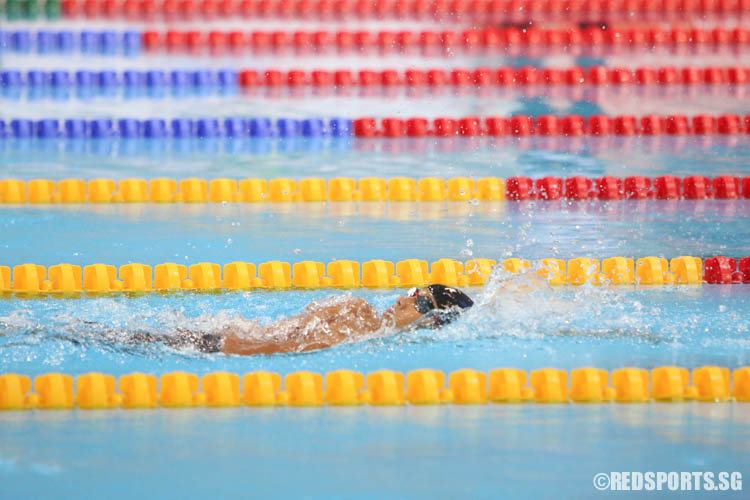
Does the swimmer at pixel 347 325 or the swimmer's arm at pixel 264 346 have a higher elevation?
the swimmer at pixel 347 325

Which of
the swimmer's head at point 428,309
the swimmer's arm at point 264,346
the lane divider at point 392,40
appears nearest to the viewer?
the swimmer's arm at point 264,346

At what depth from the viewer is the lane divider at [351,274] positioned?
20.6 ft

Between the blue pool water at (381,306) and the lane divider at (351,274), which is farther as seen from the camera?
the lane divider at (351,274)

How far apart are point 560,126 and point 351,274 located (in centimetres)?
369

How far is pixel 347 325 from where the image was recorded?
534 cm

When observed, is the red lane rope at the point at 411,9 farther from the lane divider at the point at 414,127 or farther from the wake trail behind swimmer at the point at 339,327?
the wake trail behind swimmer at the point at 339,327

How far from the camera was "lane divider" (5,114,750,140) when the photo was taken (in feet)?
30.9

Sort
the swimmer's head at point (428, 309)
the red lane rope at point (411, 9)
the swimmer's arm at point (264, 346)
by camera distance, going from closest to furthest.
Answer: the swimmer's arm at point (264, 346) → the swimmer's head at point (428, 309) → the red lane rope at point (411, 9)

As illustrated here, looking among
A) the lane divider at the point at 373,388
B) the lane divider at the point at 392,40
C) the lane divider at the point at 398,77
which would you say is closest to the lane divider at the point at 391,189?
the lane divider at the point at 398,77

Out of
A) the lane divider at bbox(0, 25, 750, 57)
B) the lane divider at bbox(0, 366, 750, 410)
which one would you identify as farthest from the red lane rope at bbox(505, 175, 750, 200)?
the lane divider at bbox(0, 366, 750, 410)

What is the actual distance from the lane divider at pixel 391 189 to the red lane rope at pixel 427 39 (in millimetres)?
3140

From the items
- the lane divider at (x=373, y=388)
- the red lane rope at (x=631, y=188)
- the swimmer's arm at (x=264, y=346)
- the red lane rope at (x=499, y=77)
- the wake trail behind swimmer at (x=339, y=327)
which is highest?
the red lane rope at (x=499, y=77)

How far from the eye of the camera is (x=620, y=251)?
6.81 metres

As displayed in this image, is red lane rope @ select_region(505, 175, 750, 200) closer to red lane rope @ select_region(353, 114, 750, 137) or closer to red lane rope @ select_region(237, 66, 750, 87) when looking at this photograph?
red lane rope @ select_region(353, 114, 750, 137)
